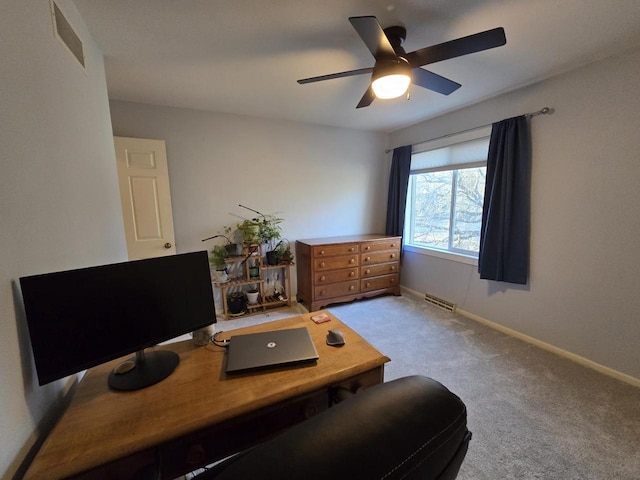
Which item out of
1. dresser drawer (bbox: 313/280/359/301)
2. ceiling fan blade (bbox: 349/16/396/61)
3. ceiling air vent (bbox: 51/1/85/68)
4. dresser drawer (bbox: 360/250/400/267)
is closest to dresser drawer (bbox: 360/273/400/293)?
dresser drawer (bbox: 313/280/359/301)

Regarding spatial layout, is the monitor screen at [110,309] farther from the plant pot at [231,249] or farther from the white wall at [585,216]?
the white wall at [585,216]

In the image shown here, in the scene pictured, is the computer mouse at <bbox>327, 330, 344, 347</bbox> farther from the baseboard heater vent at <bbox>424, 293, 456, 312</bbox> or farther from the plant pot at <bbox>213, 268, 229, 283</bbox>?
the baseboard heater vent at <bbox>424, 293, 456, 312</bbox>

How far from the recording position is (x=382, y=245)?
352 centimetres

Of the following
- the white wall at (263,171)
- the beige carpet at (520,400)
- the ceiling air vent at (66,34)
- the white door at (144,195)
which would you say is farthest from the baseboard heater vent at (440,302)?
the ceiling air vent at (66,34)

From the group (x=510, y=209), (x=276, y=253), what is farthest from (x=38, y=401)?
(x=510, y=209)

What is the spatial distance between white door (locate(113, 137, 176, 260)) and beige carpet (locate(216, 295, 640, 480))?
3.74 feet

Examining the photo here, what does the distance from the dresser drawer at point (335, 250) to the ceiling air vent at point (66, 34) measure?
93.0 inches

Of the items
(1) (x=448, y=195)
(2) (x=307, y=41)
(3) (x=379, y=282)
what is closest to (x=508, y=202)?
(1) (x=448, y=195)

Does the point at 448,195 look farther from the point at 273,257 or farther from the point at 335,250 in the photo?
the point at 273,257

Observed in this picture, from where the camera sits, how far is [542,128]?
2326 mm

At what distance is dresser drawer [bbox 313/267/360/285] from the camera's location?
10.4 feet

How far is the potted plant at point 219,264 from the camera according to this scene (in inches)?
118

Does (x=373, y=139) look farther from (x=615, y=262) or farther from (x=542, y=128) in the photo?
(x=615, y=262)

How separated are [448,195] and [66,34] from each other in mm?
3506
